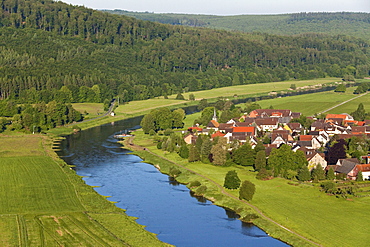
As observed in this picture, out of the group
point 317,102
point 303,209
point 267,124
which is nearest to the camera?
point 303,209

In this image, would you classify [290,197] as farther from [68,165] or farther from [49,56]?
[49,56]

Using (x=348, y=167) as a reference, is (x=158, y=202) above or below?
below

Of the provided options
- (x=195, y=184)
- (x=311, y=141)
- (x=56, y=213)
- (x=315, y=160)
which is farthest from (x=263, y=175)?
(x=56, y=213)

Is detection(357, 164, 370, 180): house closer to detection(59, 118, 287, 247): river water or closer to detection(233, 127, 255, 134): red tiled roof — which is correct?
detection(59, 118, 287, 247): river water

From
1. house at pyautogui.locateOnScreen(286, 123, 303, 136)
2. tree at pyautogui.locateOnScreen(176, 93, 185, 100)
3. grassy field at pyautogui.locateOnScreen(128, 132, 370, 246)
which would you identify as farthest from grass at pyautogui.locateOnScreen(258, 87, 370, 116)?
grassy field at pyautogui.locateOnScreen(128, 132, 370, 246)

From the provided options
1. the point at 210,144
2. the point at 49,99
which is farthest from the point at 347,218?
the point at 49,99

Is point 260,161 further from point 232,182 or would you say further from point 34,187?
point 34,187

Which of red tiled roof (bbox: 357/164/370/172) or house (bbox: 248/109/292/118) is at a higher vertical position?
red tiled roof (bbox: 357/164/370/172)
